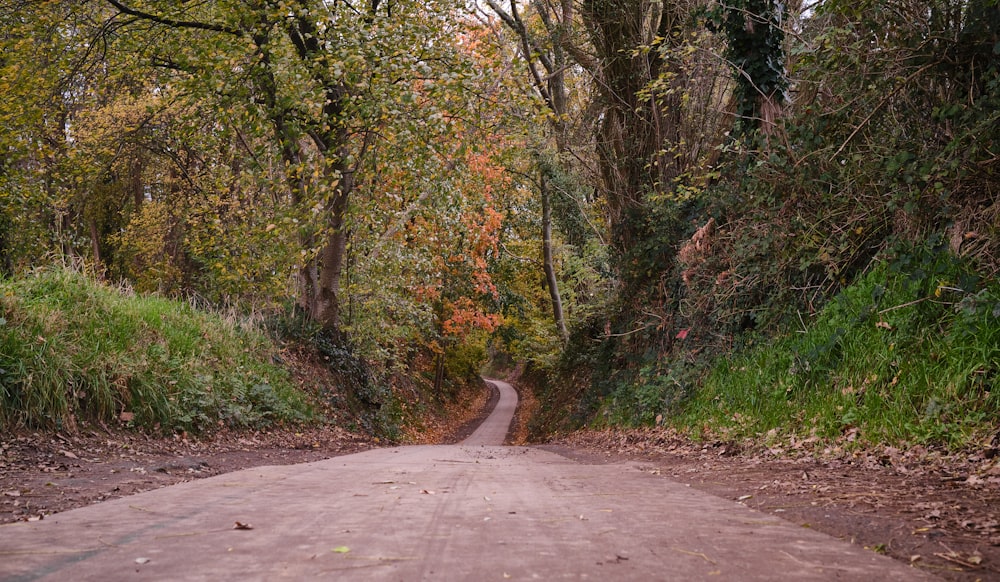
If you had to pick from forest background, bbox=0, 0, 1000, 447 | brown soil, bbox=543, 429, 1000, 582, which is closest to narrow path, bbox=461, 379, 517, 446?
forest background, bbox=0, 0, 1000, 447

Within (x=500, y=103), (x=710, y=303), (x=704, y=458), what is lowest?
(x=704, y=458)

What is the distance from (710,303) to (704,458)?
3.85m

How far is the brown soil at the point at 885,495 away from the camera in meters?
2.33

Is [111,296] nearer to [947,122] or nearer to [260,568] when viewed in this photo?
[260,568]

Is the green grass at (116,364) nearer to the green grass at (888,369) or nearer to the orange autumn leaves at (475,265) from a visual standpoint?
the green grass at (888,369)

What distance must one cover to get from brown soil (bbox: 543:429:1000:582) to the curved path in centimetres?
30

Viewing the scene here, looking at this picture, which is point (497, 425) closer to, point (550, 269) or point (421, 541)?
point (550, 269)

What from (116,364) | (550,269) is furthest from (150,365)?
(550,269)

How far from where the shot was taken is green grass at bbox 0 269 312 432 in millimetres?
6062

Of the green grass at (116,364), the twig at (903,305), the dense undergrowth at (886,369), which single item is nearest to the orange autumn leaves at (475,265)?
the green grass at (116,364)

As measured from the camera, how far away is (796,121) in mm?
8352

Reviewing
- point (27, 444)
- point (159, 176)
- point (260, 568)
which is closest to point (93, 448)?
point (27, 444)

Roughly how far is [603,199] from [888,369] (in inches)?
402

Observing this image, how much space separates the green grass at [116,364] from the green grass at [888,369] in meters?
6.72
